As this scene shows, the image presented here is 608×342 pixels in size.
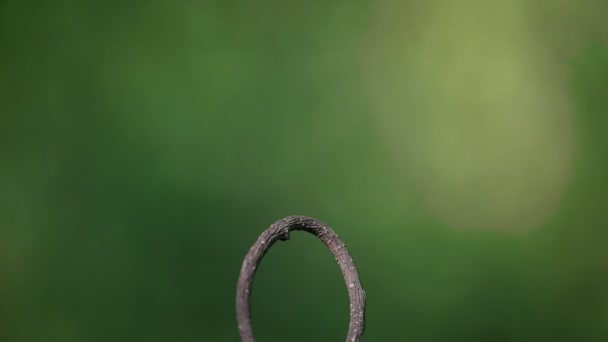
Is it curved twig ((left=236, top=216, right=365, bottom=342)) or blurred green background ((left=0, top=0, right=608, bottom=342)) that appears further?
blurred green background ((left=0, top=0, right=608, bottom=342))

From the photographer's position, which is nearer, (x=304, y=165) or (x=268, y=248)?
(x=268, y=248)

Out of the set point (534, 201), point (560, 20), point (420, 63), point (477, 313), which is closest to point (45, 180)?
point (420, 63)

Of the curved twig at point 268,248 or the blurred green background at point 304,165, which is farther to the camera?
the blurred green background at point 304,165

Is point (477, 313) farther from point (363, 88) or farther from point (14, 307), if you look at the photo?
point (14, 307)
